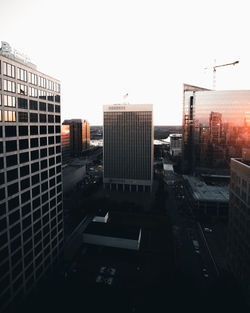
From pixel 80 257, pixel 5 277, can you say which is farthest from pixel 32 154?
pixel 80 257

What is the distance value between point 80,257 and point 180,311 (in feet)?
118

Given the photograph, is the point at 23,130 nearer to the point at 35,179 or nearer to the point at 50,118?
the point at 50,118

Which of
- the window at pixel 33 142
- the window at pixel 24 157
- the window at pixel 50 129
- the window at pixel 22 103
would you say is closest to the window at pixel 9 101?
the window at pixel 22 103

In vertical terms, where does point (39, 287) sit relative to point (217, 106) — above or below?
below

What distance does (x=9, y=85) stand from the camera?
127 ft

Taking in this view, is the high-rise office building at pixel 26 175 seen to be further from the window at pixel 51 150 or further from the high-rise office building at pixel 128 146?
the high-rise office building at pixel 128 146

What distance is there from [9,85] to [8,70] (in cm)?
302

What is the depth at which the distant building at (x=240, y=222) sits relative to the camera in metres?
42.2

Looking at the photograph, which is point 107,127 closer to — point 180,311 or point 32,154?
point 32,154

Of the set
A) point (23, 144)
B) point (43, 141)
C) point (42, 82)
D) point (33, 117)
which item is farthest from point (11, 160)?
point (42, 82)

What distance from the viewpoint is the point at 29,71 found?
1747 inches

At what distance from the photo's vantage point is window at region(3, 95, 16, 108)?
124 feet

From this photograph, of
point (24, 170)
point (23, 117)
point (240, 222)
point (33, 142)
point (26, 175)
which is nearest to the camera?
point (23, 117)

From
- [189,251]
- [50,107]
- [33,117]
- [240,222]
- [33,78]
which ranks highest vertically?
[33,78]
